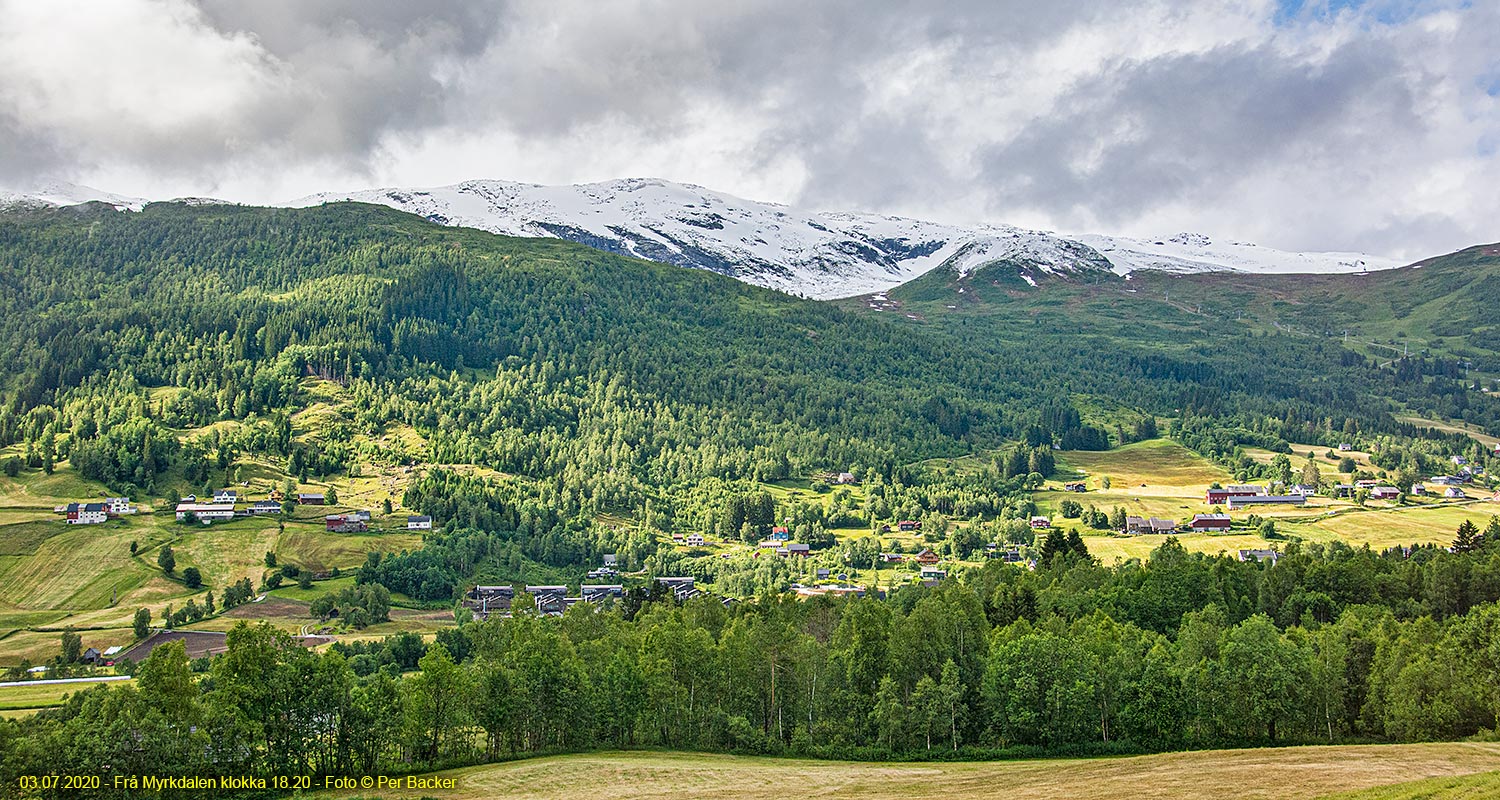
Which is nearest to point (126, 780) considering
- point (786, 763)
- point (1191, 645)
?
point (786, 763)

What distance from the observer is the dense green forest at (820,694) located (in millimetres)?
64875

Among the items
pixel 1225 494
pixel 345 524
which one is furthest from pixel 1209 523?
pixel 345 524

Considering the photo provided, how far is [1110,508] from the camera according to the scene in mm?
191125

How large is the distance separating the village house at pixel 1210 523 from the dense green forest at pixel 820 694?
88.3 m

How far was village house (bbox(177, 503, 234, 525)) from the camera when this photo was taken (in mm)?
162750

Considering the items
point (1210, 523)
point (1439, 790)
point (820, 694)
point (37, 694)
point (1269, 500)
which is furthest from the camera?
point (1269, 500)

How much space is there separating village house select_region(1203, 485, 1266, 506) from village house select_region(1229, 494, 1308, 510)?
6.28 feet

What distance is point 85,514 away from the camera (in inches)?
6127

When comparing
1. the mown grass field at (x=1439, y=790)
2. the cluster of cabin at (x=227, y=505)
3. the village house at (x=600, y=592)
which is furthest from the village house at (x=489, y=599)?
the mown grass field at (x=1439, y=790)

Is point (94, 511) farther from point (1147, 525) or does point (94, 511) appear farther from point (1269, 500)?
point (1269, 500)

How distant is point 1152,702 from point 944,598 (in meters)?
18.7

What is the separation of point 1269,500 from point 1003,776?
473 ft

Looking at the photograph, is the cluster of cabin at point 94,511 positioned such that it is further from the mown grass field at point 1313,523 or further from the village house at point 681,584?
the mown grass field at point 1313,523

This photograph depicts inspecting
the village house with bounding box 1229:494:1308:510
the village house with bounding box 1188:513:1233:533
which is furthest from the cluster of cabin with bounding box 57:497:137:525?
the village house with bounding box 1229:494:1308:510
